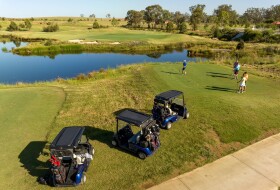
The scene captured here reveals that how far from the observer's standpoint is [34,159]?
13.0m

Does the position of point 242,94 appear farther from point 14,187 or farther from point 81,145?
point 14,187

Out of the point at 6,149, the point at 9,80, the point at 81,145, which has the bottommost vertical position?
the point at 9,80

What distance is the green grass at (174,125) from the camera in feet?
39.0

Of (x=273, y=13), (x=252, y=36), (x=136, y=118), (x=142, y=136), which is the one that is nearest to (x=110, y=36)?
(x=252, y=36)

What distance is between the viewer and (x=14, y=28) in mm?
115562

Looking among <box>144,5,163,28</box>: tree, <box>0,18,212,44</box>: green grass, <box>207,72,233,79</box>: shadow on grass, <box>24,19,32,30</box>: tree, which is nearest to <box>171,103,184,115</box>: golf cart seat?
<box>207,72,233,79</box>: shadow on grass

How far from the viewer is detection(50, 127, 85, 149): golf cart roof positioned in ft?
34.1

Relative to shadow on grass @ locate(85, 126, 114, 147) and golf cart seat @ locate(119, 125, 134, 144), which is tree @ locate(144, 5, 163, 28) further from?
golf cart seat @ locate(119, 125, 134, 144)

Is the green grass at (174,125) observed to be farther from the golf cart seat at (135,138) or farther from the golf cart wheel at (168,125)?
the golf cart seat at (135,138)

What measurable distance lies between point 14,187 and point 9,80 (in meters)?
35.1

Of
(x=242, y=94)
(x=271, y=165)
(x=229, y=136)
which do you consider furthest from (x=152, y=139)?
(x=242, y=94)

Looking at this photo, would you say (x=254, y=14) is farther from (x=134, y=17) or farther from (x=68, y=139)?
(x=68, y=139)

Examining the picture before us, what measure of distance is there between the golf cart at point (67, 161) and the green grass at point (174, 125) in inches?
26.9

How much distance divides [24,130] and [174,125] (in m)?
10.0
